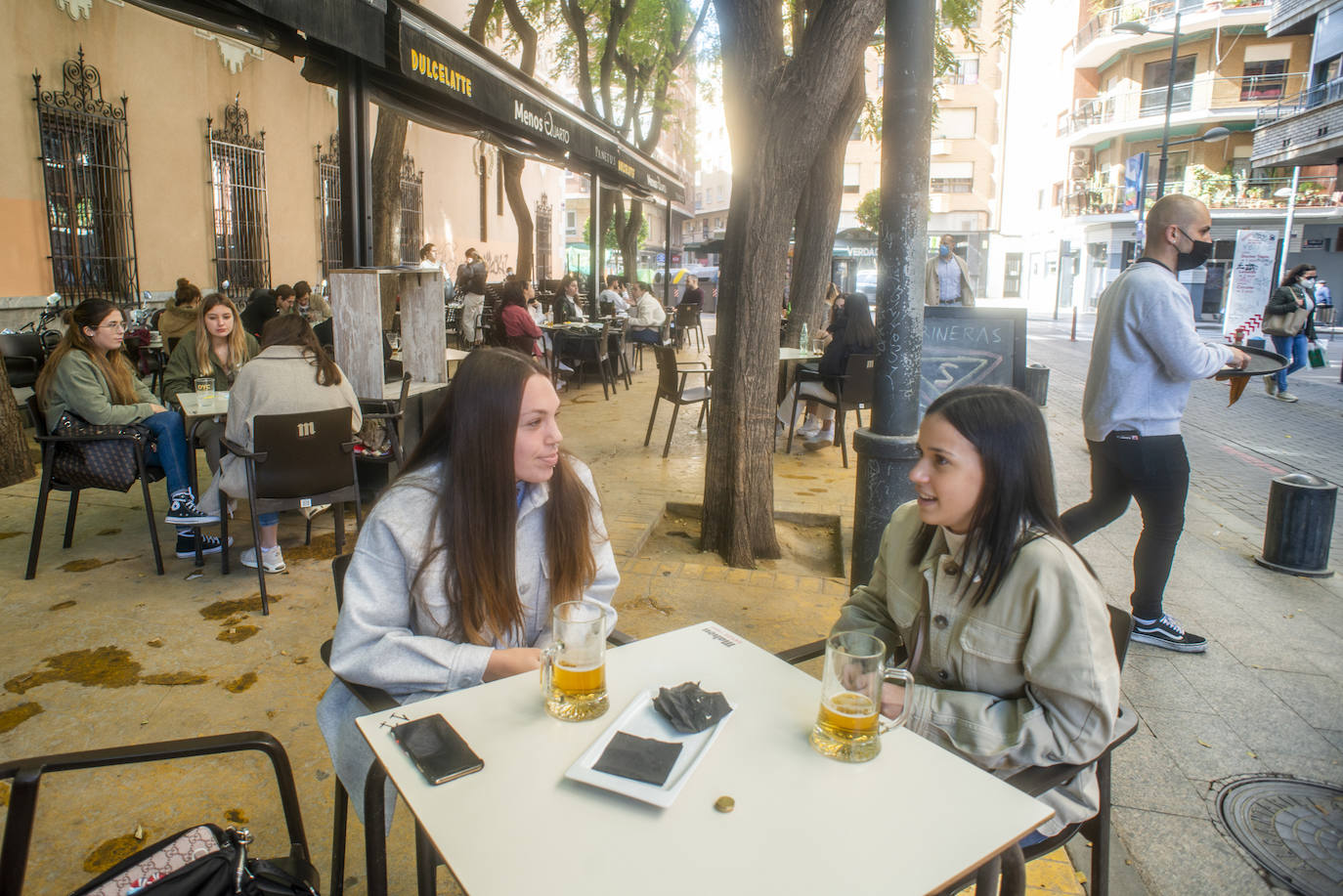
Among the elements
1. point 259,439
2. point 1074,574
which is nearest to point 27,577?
point 259,439

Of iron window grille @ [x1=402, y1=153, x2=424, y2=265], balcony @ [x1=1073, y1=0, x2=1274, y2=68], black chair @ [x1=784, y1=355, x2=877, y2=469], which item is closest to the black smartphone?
black chair @ [x1=784, y1=355, x2=877, y2=469]

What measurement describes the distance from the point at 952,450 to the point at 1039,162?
4796 cm

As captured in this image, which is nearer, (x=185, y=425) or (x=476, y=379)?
(x=476, y=379)

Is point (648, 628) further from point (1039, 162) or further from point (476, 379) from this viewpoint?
point (1039, 162)

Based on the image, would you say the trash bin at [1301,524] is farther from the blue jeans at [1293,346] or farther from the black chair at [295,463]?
the blue jeans at [1293,346]

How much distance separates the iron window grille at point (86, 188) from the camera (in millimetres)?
8773

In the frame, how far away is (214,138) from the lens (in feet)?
37.1

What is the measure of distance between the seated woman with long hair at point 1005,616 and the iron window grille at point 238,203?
1148 cm

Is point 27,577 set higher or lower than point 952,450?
lower

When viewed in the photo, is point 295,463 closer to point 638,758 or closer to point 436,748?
point 436,748

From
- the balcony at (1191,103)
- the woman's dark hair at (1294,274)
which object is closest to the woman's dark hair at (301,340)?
the woman's dark hair at (1294,274)

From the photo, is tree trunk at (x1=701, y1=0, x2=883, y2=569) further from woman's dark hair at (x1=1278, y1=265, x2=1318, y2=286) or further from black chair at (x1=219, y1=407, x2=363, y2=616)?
woman's dark hair at (x1=1278, y1=265, x2=1318, y2=286)

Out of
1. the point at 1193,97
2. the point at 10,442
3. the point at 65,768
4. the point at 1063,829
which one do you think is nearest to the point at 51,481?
the point at 10,442

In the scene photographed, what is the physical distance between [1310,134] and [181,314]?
21139 mm
